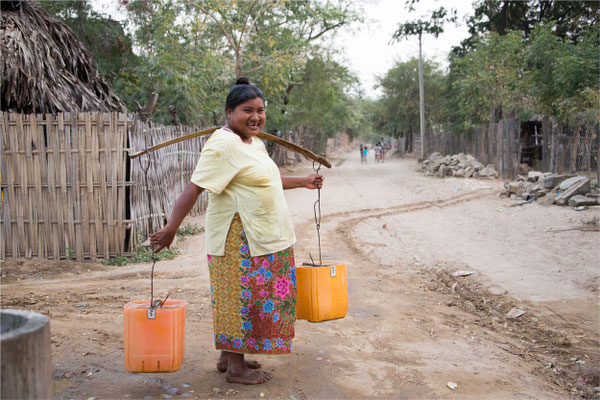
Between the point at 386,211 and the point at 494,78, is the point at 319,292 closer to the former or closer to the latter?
the point at 386,211

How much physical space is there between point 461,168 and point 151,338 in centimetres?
1803

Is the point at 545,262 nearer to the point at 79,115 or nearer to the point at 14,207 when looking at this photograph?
the point at 79,115

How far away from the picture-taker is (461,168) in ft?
63.7

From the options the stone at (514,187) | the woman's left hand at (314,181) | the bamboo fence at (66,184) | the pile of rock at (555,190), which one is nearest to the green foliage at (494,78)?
the stone at (514,187)

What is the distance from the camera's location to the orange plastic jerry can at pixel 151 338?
2818mm

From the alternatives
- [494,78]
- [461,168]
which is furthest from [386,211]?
[494,78]

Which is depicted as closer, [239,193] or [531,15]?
[239,193]

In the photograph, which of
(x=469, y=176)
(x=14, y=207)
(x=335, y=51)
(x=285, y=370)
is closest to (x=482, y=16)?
(x=335, y=51)

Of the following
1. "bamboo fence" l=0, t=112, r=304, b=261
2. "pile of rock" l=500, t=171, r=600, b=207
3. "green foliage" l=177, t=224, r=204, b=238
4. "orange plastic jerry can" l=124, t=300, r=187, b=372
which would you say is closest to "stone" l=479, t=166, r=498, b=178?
"pile of rock" l=500, t=171, r=600, b=207

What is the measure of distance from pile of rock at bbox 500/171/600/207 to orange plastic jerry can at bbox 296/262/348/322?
849cm

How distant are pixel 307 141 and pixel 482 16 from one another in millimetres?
19389

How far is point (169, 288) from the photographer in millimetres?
5535

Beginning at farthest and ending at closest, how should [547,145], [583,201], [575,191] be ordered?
[547,145] < [575,191] < [583,201]

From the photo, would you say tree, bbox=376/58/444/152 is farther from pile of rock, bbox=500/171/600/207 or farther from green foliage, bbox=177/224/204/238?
green foliage, bbox=177/224/204/238
